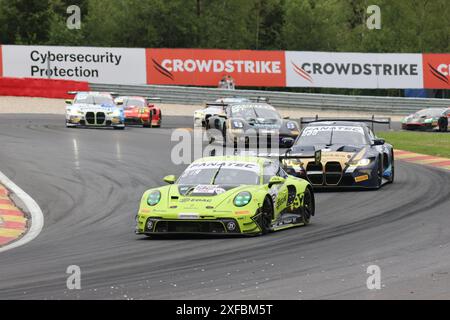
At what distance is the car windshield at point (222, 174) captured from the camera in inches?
554

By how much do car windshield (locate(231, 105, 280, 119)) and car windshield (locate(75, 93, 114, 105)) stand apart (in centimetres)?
550

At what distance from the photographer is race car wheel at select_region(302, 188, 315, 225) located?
577 inches

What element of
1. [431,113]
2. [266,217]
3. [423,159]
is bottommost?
[266,217]

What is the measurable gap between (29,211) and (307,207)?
174 inches

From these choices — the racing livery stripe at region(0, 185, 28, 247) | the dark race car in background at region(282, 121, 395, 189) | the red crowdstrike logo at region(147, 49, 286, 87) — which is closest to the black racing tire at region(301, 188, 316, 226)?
the dark race car in background at region(282, 121, 395, 189)

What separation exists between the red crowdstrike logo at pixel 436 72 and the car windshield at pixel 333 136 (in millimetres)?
26011

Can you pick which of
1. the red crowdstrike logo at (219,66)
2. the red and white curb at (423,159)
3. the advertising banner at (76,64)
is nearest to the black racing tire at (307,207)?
the red and white curb at (423,159)

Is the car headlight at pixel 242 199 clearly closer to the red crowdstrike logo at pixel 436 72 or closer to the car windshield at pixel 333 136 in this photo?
the car windshield at pixel 333 136

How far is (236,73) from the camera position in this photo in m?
45.0

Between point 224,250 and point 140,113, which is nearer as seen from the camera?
point 224,250

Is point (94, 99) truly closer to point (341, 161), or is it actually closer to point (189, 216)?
point (341, 161)

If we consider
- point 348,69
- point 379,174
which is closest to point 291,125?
point 379,174

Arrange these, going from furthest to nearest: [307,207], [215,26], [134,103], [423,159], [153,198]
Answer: [215,26], [134,103], [423,159], [307,207], [153,198]

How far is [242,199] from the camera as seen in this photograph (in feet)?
43.8
